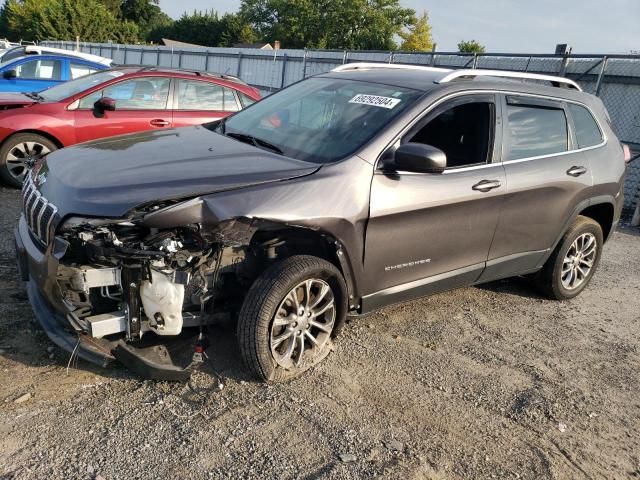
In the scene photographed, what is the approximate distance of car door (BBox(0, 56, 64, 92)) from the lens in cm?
1095

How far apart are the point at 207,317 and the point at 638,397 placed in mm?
2849

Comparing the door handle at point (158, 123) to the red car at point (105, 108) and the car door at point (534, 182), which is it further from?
the car door at point (534, 182)

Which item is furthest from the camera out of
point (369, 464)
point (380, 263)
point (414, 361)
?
point (414, 361)

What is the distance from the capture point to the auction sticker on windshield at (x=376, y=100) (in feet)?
12.1

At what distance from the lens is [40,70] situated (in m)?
11.4

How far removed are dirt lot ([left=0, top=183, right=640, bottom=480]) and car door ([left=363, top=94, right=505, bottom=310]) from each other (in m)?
0.54

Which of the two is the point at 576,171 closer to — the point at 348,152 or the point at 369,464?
the point at 348,152

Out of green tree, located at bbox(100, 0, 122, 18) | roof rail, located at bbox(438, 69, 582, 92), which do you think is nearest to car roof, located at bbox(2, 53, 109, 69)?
roof rail, located at bbox(438, 69, 582, 92)

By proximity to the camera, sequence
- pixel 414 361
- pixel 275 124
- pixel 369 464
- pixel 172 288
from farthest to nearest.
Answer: pixel 275 124 < pixel 414 361 < pixel 172 288 < pixel 369 464

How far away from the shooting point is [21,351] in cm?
332

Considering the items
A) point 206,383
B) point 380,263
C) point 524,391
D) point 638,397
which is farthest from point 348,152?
point 638,397

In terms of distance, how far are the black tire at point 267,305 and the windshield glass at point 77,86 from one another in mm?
5129

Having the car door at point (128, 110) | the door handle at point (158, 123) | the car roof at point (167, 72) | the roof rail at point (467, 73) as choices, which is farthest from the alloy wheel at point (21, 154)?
the roof rail at point (467, 73)

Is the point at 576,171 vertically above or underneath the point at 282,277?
above
